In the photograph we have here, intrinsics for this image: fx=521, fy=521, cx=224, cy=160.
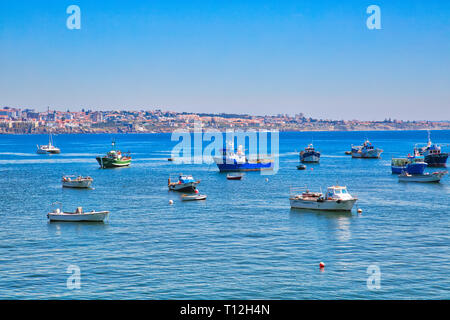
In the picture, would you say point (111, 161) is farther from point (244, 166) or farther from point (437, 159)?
point (437, 159)

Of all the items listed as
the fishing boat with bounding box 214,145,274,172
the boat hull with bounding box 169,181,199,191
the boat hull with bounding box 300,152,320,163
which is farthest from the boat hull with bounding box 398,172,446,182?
the boat hull with bounding box 300,152,320,163

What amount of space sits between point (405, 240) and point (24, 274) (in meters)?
29.5

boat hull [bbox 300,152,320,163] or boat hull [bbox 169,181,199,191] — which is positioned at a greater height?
boat hull [bbox 300,152,320,163]

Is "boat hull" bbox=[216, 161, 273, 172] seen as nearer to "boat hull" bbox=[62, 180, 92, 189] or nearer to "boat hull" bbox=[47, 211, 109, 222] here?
"boat hull" bbox=[62, 180, 92, 189]

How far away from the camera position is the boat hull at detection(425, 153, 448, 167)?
11858cm

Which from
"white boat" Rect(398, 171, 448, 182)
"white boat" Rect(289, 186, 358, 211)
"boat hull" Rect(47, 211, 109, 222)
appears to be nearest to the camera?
"boat hull" Rect(47, 211, 109, 222)

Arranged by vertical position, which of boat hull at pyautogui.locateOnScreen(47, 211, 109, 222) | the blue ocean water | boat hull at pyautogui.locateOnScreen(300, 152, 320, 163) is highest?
boat hull at pyautogui.locateOnScreen(300, 152, 320, 163)

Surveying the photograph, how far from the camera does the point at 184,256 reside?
38000 mm

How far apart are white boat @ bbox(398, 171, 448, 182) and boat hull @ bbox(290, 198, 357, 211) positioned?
37.0 meters

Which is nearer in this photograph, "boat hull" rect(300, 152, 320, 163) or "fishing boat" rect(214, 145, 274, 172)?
"fishing boat" rect(214, 145, 274, 172)

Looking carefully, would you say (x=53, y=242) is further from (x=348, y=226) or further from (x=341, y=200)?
(x=341, y=200)

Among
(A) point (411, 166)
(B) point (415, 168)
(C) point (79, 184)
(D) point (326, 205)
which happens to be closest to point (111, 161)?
(C) point (79, 184)

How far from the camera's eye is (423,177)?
8962 centimetres

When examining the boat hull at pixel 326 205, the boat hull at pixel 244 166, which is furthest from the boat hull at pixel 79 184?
the boat hull at pixel 326 205
